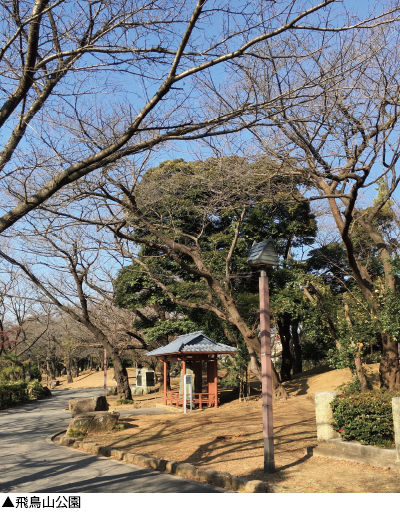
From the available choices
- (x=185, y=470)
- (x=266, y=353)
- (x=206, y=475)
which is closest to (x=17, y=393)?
(x=185, y=470)

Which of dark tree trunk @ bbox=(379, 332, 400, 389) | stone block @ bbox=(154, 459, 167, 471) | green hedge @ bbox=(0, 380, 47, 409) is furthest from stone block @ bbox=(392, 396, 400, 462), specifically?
green hedge @ bbox=(0, 380, 47, 409)

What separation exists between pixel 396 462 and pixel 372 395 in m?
1.52

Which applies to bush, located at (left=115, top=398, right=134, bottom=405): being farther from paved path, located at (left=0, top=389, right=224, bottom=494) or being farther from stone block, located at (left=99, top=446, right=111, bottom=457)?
stone block, located at (left=99, top=446, right=111, bottom=457)

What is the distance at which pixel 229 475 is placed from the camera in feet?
21.2

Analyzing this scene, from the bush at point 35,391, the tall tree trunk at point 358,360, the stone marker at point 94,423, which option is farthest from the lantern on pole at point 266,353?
the bush at point 35,391

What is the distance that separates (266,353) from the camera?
740 cm

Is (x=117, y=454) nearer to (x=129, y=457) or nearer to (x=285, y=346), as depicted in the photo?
(x=129, y=457)

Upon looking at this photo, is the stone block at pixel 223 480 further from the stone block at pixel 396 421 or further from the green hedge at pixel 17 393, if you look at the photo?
the green hedge at pixel 17 393

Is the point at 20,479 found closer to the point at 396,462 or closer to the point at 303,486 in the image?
the point at 303,486

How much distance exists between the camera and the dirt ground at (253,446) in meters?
6.15

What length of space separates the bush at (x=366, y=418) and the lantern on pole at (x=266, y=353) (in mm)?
1430

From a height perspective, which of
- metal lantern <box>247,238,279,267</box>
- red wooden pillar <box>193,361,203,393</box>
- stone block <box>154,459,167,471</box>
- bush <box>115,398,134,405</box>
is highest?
metal lantern <box>247,238,279,267</box>

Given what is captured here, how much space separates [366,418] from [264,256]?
3.10 meters

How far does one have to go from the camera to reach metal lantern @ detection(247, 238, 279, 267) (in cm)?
755
